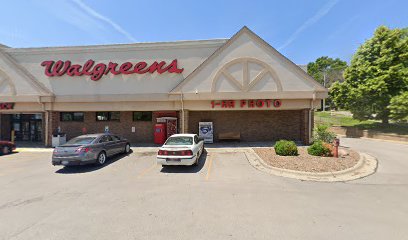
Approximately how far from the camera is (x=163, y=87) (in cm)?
1550

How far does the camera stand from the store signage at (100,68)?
15.6 meters

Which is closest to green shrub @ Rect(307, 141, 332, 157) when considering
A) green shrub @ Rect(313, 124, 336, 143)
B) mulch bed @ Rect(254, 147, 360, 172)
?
mulch bed @ Rect(254, 147, 360, 172)

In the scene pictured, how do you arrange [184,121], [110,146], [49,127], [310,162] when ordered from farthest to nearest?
[49,127]
[184,121]
[110,146]
[310,162]

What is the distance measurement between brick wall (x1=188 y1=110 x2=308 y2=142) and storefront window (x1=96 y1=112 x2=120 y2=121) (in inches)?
345

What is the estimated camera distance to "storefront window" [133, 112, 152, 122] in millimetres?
17102

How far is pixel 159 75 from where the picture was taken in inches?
617

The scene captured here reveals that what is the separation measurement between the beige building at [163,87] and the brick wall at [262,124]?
82 millimetres

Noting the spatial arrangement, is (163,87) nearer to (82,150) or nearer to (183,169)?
(82,150)

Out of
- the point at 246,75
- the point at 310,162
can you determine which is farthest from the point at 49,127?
the point at 310,162

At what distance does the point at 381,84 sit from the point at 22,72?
109 feet

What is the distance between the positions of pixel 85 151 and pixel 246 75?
10810 millimetres

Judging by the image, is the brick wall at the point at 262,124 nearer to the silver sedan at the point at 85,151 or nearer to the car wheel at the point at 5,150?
the silver sedan at the point at 85,151

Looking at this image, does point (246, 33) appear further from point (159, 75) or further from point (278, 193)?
point (278, 193)

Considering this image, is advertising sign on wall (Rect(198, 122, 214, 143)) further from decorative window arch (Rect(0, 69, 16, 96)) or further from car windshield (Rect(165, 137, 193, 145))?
decorative window arch (Rect(0, 69, 16, 96))
